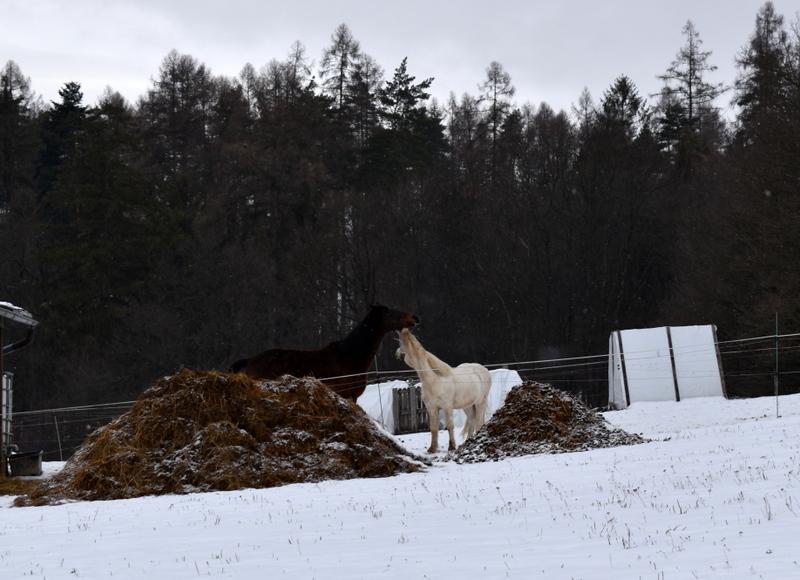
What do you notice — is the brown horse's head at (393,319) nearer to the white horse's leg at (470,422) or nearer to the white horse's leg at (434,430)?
the white horse's leg at (434,430)

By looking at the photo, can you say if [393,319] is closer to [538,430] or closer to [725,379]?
[538,430]

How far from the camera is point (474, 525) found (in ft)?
29.4

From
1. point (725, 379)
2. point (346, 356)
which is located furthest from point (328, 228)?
point (346, 356)

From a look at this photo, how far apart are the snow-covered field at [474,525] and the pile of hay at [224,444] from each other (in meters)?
0.63

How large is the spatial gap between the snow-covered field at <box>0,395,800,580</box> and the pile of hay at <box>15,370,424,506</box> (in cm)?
63

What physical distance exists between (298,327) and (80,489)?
33077mm

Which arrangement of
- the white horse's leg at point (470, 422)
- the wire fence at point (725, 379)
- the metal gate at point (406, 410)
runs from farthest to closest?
the metal gate at point (406, 410)
the wire fence at point (725, 379)
the white horse's leg at point (470, 422)

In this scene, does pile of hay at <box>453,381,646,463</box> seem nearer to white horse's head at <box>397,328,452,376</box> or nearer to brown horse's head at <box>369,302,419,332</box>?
white horse's head at <box>397,328,452,376</box>

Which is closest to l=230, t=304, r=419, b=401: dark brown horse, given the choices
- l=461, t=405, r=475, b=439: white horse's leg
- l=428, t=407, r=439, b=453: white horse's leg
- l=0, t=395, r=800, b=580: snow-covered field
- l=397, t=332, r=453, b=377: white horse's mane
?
l=397, t=332, r=453, b=377: white horse's mane

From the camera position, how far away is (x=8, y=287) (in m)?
46.3

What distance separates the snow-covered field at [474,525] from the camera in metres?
7.17

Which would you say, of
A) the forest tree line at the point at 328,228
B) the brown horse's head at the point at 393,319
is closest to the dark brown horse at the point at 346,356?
the brown horse's head at the point at 393,319

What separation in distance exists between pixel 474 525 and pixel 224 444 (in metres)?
5.46

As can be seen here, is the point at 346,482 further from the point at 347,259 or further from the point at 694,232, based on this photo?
the point at 347,259
